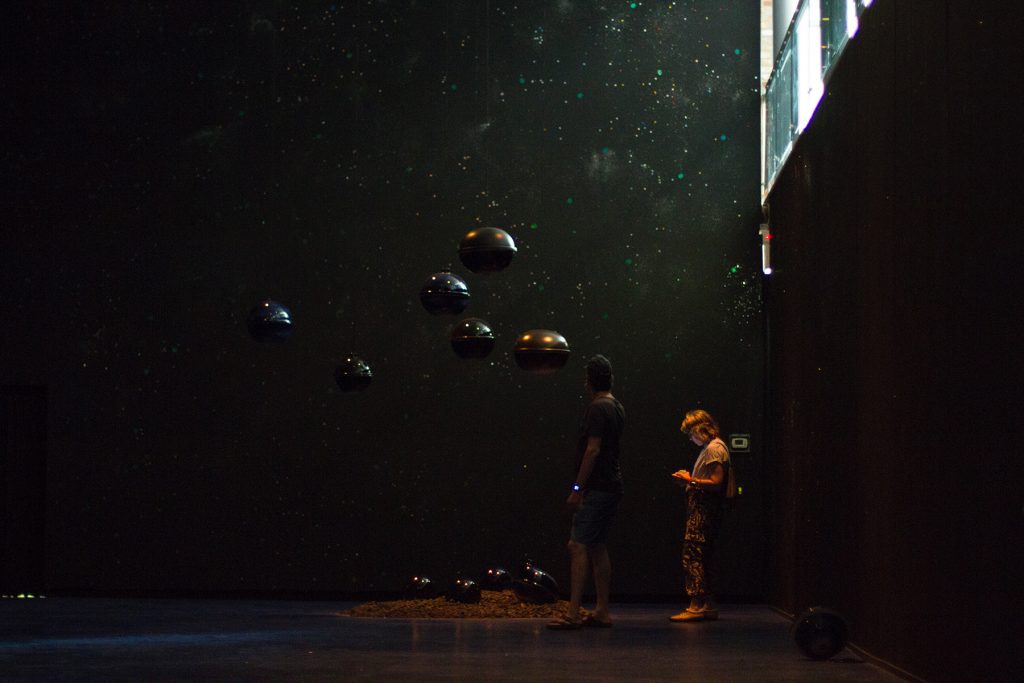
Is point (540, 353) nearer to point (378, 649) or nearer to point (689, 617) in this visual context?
point (689, 617)

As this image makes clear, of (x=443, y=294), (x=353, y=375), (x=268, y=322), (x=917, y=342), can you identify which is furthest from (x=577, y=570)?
(x=917, y=342)

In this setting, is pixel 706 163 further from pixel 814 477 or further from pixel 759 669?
pixel 759 669

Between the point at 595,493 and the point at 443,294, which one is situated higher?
the point at 443,294

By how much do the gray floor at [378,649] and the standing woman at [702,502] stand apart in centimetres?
31

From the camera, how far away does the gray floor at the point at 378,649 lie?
5605 mm

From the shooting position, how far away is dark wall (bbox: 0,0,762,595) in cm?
1075

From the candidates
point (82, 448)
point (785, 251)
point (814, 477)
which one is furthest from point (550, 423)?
point (82, 448)

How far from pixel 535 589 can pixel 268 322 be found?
2660 mm

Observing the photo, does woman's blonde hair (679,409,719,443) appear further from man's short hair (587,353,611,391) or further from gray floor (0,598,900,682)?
gray floor (0,598,900,682)

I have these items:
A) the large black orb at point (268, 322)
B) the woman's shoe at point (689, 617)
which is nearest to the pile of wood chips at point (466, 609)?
the woman's shoe at point (689, 617)

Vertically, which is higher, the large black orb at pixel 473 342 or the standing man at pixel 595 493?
the large black orb at pixel 473 342

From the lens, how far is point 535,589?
897 cm

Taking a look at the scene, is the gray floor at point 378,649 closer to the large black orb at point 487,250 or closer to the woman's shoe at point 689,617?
the woman's shoe at point 689,617

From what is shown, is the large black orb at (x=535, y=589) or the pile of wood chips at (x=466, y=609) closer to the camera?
the pile of wood chips at (x=466, y=609)
